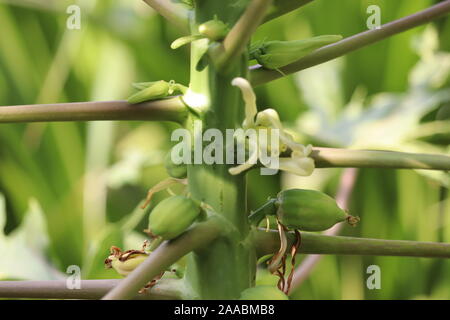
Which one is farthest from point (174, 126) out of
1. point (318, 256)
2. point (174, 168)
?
point (174, 168)

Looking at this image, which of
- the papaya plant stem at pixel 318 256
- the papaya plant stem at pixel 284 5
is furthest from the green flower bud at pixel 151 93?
the papaya plant stem at pixel 318 256

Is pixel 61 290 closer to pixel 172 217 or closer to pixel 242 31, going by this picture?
pixel 172 217

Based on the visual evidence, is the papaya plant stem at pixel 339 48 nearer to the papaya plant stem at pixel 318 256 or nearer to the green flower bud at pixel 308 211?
the green flower bud at pixel 308 211

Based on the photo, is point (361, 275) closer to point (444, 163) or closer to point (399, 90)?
point (399, 90)

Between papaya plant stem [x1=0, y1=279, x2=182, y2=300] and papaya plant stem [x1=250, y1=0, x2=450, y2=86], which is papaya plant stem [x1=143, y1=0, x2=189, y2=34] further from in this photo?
papaya plant stem [x1=0, y1=279, x2=182, y2=300]

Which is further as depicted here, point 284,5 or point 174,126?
point 174,126

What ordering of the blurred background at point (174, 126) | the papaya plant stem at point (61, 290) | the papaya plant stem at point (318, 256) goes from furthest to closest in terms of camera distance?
the blurred background at point (174, 126), the papaya plant stem at point (318, 256), the papaya plant stem at point (61, 290)

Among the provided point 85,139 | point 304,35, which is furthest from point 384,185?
point 85,139
